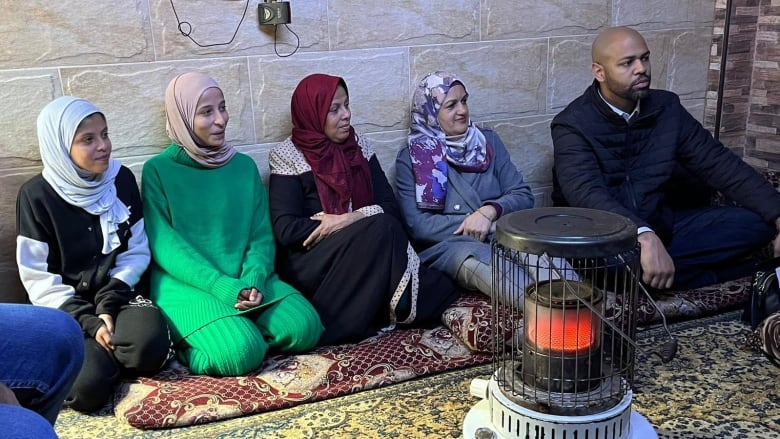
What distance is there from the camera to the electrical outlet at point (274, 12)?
286cm

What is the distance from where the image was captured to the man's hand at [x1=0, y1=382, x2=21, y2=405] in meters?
1.23

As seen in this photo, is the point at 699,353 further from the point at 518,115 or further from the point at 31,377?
the point at 31,377

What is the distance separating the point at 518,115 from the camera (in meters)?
3.48

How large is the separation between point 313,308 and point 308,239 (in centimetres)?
28

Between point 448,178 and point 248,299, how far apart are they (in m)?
0.97

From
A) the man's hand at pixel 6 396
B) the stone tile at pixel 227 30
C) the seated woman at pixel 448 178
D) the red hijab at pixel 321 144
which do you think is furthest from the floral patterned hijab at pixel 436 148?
the man's hand at pixel 6 396

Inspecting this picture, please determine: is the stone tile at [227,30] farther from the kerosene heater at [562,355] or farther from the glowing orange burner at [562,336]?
the glowing orange burner at [562,336]

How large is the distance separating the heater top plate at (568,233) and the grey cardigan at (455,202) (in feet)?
3.26

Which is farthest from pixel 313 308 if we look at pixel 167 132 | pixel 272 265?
pixel 167 132

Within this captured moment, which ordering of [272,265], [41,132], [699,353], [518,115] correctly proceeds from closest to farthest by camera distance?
[41,132] → [699,353] → [272,265] → [518,115]

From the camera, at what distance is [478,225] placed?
2.94m

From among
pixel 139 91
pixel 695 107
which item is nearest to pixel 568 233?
pixel 139 91

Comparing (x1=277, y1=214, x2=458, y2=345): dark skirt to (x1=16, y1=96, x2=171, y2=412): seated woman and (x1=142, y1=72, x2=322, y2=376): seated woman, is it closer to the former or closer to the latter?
(x1=142, y1=72, x2=322, y2=376): seated woman

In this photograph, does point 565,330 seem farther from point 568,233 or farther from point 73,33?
point 73,33
